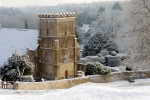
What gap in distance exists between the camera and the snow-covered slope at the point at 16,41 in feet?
107

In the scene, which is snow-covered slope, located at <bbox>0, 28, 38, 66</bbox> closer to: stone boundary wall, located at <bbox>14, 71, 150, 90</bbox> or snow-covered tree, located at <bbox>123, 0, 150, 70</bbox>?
stone boundary wall, located at <bbox>14, 71, 150, 90</bbox>

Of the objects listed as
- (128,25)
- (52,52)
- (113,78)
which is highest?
(128,25)

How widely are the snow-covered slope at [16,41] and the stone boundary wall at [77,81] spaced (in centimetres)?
857

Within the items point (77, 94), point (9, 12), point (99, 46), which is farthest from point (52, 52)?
point (9, 12)

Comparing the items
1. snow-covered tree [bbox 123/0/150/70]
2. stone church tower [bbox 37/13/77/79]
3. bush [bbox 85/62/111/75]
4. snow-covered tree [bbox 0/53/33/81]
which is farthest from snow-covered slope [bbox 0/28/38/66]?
snow-covered tree [bbox 123/0/150/70]

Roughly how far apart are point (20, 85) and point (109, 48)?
29.5 m

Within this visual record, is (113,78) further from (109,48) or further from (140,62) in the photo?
(109,48)

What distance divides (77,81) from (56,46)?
6.51 m

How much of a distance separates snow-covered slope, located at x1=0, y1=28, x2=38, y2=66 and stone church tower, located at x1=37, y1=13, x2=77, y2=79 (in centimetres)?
148

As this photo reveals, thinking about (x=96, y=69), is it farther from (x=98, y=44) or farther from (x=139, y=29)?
(x=98, y=44)

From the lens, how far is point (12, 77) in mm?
25984

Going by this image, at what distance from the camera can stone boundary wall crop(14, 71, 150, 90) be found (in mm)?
23094

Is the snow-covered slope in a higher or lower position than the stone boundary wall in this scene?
higher

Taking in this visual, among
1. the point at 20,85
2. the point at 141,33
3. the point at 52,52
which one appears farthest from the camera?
the point at 52,52
